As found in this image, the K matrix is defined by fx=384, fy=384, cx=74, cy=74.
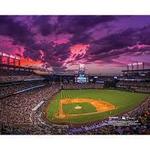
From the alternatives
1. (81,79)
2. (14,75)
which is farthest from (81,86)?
(14,75)

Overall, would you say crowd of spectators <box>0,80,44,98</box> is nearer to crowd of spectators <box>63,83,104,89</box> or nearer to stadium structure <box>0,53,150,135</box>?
stadium structure <box>0,53,150,135</box>

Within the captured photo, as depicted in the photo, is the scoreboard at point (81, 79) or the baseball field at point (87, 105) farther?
the scoreboard at point (81, 79)

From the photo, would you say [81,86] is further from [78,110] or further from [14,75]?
[14,75]

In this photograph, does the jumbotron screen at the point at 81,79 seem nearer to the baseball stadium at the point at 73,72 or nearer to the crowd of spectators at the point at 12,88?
the baseball stadium at the point at 73,72

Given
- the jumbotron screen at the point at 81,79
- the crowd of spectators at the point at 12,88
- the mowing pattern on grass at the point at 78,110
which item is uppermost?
the jumbotron screen at the point at 81,79

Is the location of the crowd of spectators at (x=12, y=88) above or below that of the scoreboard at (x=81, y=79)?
below

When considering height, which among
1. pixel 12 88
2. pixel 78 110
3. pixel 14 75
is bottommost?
pixel 78 110

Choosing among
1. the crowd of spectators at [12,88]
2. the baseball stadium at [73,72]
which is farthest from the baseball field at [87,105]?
the crowd of spectators at [12,88]

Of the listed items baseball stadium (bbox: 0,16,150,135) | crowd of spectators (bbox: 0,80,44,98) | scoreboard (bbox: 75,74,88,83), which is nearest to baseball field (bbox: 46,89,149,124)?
baseball stadium (bbox: 0,16,150,135)
